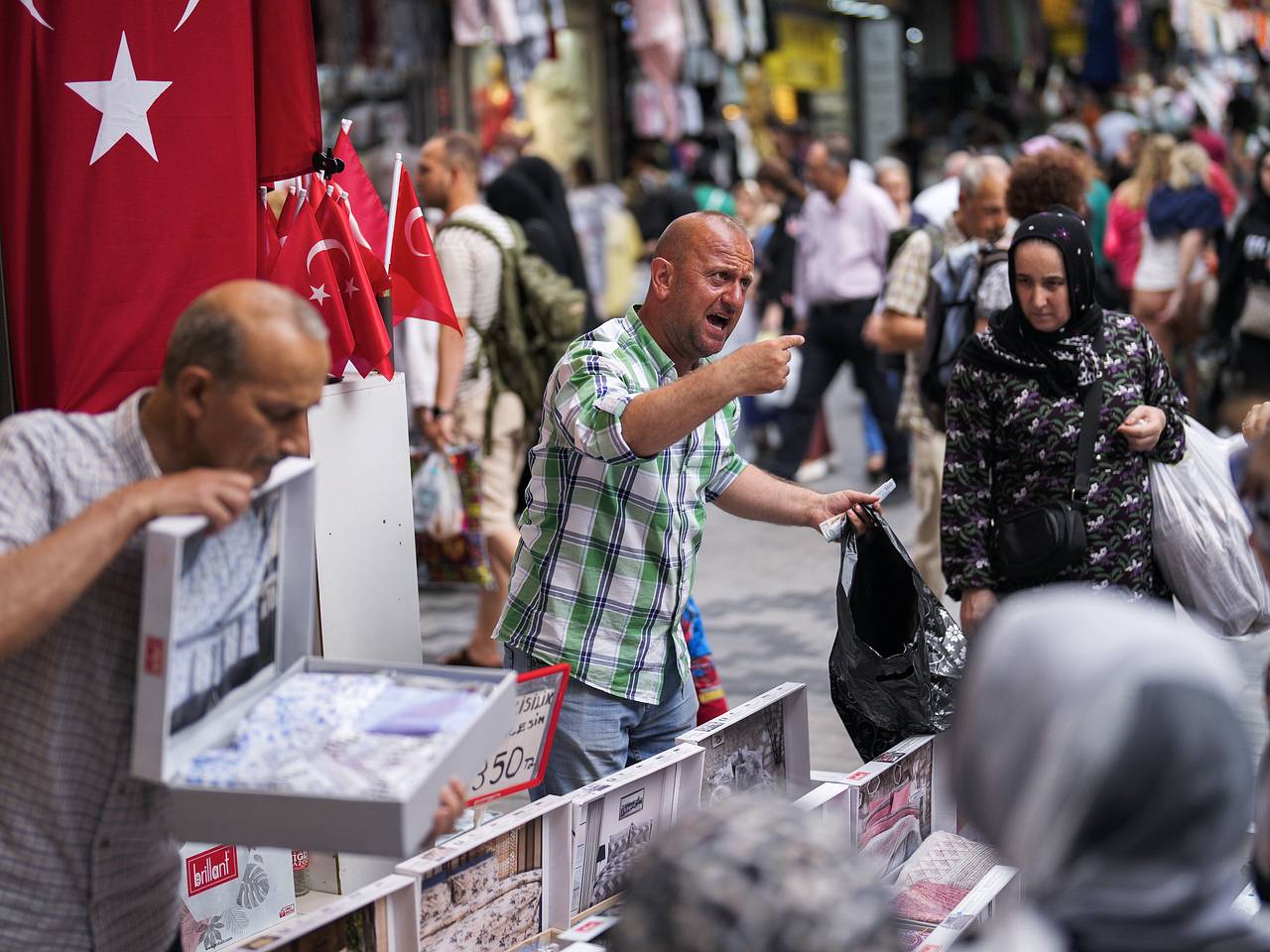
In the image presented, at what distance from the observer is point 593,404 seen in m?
3.21

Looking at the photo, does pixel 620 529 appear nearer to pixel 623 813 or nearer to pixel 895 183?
pixel 623 813

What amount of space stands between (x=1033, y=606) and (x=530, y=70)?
1100 cm

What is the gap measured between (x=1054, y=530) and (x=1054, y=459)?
0.66 ft

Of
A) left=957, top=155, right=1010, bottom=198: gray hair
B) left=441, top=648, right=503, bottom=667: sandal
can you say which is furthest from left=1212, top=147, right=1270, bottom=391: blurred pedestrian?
left=441, top=648, right=503, bottom=667: sandal

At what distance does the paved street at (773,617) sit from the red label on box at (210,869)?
2178mm

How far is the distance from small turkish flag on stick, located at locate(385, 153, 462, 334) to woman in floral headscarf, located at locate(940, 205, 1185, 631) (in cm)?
150

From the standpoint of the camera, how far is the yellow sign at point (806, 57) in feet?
60.2

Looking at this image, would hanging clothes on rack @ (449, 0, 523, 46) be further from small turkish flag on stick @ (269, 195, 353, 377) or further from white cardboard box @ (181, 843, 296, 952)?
white cardboard box @ (181, 843, 296, 952)

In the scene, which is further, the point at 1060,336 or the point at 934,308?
the point at 934,308

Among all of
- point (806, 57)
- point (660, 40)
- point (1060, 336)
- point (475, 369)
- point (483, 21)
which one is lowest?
point (475, 369)

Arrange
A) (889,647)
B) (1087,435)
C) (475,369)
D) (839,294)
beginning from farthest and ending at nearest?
(839,294)
(475,369)
(1087,435)
(889,647)

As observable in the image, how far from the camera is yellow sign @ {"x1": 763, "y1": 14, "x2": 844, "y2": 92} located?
18.4m

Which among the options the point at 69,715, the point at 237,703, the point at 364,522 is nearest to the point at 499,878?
the point at 237,703

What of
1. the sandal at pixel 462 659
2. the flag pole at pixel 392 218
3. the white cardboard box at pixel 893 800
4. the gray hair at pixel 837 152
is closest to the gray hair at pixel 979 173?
the flag pole at pixel 392 218
